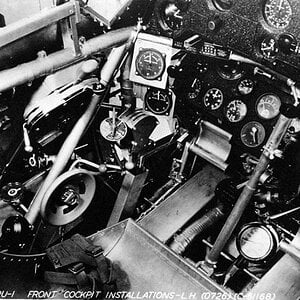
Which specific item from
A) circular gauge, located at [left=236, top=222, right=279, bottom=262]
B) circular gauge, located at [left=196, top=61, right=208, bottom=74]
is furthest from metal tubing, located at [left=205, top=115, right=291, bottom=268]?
circular gauge, located at [left=196, top=61, right=208, bottom=74]

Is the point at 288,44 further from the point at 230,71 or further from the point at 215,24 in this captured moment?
the point at 230,71

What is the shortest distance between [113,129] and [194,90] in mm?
907

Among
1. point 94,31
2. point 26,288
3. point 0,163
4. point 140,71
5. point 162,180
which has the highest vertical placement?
point 94,31

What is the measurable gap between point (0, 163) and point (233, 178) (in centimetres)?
220

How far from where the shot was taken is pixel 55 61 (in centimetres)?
365

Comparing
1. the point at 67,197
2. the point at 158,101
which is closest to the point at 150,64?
the point at 158,101

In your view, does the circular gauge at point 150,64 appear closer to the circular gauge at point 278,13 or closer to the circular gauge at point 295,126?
the circular gauge at point 278,13

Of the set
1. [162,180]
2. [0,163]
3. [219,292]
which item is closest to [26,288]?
[0,163]

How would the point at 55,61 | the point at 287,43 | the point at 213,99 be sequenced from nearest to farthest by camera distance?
the point at 287,43 < the point at 55,61 < the point at 213,99

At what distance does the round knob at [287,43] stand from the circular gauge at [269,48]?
0.09 metres

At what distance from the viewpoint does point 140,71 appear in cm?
434

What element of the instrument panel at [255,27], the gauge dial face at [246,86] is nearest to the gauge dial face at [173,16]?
the instrument panel at [255,27]

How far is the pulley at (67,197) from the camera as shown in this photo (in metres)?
3.58

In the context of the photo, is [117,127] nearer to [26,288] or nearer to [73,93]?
[73,93]
